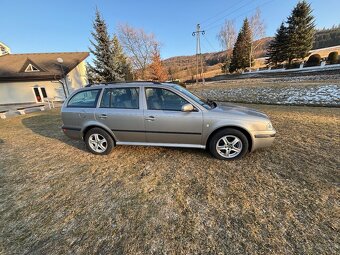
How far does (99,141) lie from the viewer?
4.15 m

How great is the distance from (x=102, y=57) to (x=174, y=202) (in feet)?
72.7

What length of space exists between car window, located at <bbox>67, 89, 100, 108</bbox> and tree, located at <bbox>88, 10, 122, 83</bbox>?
18.4 metres

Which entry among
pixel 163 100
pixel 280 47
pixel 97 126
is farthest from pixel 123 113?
pixel 280 47

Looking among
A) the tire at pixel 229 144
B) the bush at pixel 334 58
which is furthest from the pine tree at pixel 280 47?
the tire at pixel 229 144

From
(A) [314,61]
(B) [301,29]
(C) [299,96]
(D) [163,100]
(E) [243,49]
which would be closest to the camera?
(D) [163,100]

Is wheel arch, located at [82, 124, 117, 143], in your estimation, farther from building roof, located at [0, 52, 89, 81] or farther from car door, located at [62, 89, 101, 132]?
building roof, located at [0, 52, 89, 81]

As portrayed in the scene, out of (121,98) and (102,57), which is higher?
(102,57)

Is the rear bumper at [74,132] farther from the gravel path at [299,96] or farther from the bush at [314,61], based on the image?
the bush at [314,61]

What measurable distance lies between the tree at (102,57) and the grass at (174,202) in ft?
61.5

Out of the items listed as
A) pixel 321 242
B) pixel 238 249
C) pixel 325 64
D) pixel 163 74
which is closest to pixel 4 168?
pixel 238 249

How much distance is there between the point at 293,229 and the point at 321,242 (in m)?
0.25

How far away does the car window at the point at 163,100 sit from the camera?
3.60 m

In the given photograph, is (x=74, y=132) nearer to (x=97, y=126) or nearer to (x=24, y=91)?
(x=97, y=126)

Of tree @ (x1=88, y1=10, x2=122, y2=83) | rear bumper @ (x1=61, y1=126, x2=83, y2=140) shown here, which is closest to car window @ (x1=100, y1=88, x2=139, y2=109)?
Result: rear bumper @ (x1=61, y1=126, x2=83, y2=140)
